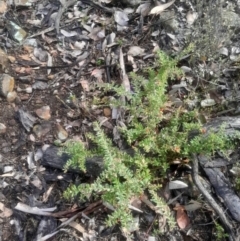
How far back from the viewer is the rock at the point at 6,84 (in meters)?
3.12

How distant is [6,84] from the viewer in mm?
3150

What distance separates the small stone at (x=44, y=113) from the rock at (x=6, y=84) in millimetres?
245

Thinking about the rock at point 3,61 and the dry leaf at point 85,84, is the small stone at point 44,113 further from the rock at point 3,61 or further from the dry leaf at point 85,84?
the rock at point 3,61

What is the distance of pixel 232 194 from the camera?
2668mm

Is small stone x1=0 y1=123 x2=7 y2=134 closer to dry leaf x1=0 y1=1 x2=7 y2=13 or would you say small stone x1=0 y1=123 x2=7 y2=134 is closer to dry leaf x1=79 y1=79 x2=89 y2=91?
dry leaf x1=79 y1=79 x2=89 y2=91

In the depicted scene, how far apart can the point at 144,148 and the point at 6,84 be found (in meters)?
1.11

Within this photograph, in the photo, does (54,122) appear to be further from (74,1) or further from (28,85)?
(74,1)

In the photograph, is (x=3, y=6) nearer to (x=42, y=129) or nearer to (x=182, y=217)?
(x=42, y=129)

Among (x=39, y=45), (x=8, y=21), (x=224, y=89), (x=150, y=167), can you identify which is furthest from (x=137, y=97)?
(x=8, y=21)

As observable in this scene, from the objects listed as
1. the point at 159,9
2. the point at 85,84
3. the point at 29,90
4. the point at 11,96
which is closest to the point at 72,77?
the point at 85,84

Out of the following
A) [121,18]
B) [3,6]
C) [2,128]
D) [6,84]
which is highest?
[121,18]

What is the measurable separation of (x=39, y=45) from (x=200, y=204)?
5.44ft

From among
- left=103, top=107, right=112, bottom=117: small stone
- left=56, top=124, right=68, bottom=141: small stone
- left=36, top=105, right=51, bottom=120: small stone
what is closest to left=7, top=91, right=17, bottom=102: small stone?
left=36, top=105, right=51, bottom=120: small stone

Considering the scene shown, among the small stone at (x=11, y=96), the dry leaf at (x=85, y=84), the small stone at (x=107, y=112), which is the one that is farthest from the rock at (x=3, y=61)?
the small stone at (x=107, y=112)
